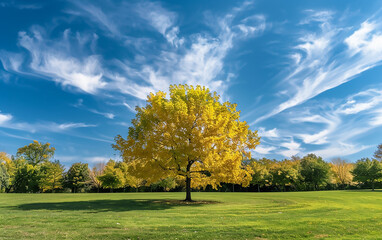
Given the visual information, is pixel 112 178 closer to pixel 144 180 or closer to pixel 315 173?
pixel 144 180

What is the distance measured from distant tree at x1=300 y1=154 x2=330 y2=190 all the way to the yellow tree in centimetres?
4661

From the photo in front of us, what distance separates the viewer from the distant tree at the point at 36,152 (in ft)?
228

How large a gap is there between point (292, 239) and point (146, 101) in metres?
18.6

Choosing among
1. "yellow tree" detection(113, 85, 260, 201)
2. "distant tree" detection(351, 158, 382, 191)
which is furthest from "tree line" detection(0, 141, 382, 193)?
"yellow tree" detection(113, 85, 260, 201)

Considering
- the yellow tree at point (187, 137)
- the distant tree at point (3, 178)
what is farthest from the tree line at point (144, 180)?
the yellow tree at point (187, 137)

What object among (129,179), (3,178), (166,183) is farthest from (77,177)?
(166,183)

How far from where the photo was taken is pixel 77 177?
203ft

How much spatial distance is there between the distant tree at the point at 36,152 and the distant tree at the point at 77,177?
14.1 meters

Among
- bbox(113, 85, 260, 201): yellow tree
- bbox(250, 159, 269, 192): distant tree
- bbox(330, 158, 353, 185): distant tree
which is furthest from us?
bbox(330, 158, 353, 185): distant tree

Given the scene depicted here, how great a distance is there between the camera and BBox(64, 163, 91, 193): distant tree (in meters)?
62.0

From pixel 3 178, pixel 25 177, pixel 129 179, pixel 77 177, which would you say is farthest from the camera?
pixel 77 177

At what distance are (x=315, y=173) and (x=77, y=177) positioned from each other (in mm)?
62346

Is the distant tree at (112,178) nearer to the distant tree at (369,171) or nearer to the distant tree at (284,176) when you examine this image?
the distant tree at (284,176)

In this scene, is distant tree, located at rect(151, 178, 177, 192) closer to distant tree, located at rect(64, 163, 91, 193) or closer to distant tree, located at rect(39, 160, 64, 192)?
distant tree, located at rect(64, 163, 91, 193)
